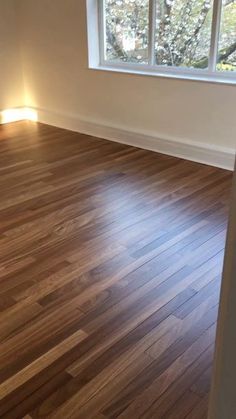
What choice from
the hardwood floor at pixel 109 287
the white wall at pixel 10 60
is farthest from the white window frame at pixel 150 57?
the white wall at pixel 10 60

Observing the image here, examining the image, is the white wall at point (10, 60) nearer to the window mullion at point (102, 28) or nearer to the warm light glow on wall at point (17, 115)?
the warm light glow on wall at point (17, 115)

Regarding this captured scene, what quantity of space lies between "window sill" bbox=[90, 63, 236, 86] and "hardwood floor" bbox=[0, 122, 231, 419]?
71 centimetres

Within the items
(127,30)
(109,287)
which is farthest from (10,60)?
(109,287)

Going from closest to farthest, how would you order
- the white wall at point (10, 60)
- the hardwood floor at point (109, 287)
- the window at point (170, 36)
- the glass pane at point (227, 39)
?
the hardwood floor at point (109, 287) → the glass pane at point (227, 39) → the window at point (170, 36) → the white wall at point (10, 60)

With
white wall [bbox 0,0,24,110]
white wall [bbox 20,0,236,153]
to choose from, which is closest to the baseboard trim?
white wall [bbox 20,0,236,153]

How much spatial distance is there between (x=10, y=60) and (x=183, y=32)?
2.27 metres

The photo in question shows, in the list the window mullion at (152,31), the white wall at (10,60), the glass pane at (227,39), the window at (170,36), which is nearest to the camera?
the glass pane at (227,39)

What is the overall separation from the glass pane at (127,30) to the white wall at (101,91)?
8.7 inches

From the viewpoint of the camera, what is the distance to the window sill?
343 centimetres

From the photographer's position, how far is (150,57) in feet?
12.9

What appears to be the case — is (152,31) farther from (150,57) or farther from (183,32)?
(183,32)

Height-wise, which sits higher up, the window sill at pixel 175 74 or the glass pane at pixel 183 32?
the glass pane at pixel 183 32

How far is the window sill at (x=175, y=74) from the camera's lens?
343 cm

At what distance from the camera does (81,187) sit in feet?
10.9
